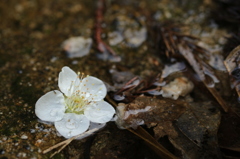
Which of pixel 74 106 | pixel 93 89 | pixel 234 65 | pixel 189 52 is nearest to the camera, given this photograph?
pixel 74 106

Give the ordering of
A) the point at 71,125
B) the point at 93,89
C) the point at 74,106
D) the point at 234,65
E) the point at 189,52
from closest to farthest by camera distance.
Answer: the point at 71,125
the point at 74,106
the point at 93,89
the point at 234,65
the point at 189,52

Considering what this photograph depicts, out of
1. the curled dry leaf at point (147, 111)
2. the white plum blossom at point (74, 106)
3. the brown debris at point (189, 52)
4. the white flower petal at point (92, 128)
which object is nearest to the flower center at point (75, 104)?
the white plum blossom at point (74, 106)

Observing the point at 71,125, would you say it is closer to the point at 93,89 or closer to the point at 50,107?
the point at 50,107

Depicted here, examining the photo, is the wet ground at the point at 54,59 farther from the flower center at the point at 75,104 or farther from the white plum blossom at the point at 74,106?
the flower center at the point at 75,104

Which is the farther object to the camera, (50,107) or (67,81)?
(67,81)

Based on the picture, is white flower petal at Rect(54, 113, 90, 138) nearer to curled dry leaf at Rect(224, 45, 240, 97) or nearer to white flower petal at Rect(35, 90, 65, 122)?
white flower petal at Rect(35, 90, 65, 122)

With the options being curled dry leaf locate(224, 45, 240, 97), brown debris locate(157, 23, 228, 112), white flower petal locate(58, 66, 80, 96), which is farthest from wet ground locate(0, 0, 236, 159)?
curled dry leaf locate(224, 45, 240, 97)

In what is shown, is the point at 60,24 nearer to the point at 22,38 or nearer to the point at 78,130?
the point at 22,38

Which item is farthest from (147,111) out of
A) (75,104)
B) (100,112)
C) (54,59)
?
(54,59)

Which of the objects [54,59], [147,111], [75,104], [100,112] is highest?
[54,59]
